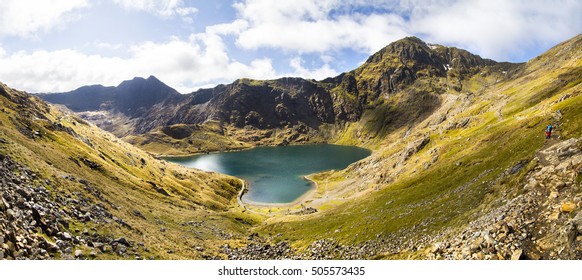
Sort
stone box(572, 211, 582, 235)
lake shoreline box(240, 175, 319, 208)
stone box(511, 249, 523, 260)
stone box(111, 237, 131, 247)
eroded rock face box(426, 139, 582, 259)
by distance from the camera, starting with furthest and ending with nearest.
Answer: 1. lake shoreline box(240, 175, 319, 208)
2. stone box(111, 237, 131, 247)
3. stone box(511, 249, 523, 260)
4. eroded rock face box(426, 139, 582, 259)
5. stone box(572, 211, 582, 235)

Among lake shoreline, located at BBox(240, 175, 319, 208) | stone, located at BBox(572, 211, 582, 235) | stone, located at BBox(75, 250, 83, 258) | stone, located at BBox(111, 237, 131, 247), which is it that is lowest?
lake shoreline, located at BBox(240, 175, 319, 208)

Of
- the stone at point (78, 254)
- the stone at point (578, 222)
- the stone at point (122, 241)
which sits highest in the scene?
the stone at point (578, 222)

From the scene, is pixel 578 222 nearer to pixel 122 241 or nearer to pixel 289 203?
pixel 122 241

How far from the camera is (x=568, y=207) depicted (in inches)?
1090

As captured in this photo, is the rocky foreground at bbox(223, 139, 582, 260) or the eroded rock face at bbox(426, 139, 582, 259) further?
the rocky foreground at bbox(223, 139, 582, 260)

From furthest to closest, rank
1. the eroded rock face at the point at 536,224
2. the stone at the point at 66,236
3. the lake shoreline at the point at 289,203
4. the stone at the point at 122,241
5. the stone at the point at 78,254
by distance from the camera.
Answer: the lake shoreline at the point at 289,203
the stone at the point at 122,241
the stone at the point at 66,236
the stone at the point at 78,254
the eroded rock face at the point at 536,224

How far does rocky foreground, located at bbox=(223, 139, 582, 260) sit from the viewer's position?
84.7 feet

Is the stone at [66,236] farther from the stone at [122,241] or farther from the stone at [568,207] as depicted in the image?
the stone at [568,207]

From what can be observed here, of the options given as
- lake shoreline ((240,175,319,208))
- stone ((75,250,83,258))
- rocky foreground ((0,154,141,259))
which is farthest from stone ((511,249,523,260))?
lake shoreline ((240,175,319,208))

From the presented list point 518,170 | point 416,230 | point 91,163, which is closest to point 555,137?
point 518,170

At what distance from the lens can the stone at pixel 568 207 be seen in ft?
89.8

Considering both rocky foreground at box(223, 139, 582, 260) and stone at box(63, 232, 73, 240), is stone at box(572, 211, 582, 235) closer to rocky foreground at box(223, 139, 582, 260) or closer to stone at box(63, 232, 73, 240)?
rocky foreground at box(223, 139, 582, 260)

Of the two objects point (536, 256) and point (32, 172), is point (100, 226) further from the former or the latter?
point (536, 256)

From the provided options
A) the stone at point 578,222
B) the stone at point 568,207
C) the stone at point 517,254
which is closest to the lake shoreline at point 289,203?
the stone at point 568,207
